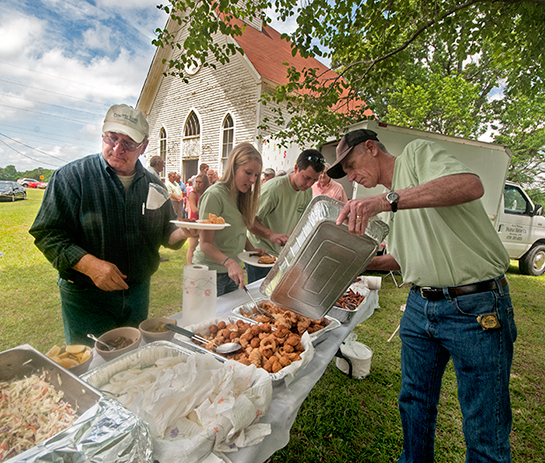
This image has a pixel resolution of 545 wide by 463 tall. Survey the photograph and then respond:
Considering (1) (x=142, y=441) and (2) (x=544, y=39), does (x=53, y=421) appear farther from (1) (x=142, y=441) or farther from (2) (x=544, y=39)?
(2) (x=544, y=39)

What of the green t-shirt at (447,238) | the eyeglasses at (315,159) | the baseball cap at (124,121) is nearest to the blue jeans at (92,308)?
the baseball cap at (124,121)

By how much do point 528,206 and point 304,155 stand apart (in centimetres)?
803

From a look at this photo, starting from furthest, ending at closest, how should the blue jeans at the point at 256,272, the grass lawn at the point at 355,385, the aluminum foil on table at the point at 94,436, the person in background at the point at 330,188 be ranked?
the person in background at the point at 330,188 < the blue jeans at the point at 256,272 < the grass lawn at the point at 355,385 < the aluminum foil on table at the point at 94,436

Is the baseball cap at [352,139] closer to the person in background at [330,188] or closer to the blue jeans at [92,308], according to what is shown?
the blue jeans at [92,308]

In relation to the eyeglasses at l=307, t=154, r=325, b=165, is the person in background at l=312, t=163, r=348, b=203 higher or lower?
lower

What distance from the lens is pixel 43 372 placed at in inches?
34.8

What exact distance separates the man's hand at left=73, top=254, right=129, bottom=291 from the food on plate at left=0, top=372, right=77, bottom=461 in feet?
1.87

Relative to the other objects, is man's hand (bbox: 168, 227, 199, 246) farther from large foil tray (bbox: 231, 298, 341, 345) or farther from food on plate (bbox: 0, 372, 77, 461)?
food on plate (bbox: 0, 372, 77, 461)

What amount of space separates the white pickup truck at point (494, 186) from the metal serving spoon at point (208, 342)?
5.09m

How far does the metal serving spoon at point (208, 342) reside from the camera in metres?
1.36

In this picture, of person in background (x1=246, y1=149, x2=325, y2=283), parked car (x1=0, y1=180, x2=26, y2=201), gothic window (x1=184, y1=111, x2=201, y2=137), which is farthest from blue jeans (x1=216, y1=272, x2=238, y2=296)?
gothic window (x1=184, y1=111, x2=201, y2=137)

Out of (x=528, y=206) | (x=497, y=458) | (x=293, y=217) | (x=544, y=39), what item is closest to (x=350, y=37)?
(x=544, y=39)

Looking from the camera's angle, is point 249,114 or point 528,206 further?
point 249,114

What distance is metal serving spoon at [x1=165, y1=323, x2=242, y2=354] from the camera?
1.36m
